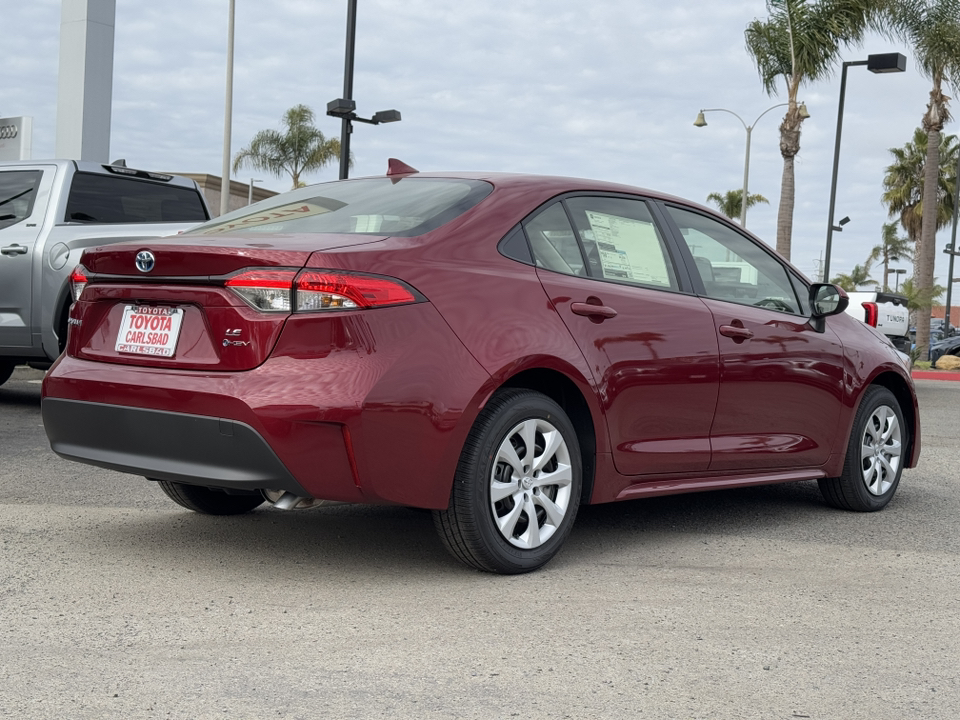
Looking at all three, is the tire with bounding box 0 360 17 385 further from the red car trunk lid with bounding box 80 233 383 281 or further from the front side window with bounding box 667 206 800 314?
the front side window with bounding box 667 206 800 314

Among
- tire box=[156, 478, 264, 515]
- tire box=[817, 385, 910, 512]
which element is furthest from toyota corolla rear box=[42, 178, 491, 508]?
tire box=[817, 385, 910, 512]

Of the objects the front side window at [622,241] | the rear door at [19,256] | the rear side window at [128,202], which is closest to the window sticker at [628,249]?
the front side window at [622,241]

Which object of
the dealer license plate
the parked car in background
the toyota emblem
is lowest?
the parked car in background

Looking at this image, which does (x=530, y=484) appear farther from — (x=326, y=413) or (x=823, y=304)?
(x=823, y=304)

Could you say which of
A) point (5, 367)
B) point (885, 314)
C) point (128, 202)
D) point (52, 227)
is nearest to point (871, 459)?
point (52, 227)

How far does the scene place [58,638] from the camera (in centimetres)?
367

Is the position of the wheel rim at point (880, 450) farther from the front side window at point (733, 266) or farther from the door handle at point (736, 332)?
the door handle at point (736, 332)

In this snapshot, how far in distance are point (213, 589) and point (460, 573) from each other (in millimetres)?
942

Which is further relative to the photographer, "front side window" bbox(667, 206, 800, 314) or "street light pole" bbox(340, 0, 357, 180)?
"street light pole" bbox(340, 0, 357, 180)

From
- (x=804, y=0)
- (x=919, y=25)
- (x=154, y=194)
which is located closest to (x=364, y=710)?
(x=154, y=194)

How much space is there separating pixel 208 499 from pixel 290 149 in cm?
4319

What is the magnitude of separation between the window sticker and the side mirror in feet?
3.77

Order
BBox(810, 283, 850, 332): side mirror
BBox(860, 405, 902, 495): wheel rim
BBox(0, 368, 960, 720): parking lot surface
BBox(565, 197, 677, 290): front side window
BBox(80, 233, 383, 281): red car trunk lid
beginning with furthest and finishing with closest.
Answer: BBox(860, 405, 902, 495): wheel rim, BBox(810, 283, 850, 332): side mirror, BBox(565, 197, 677, 290): front side window, BBox(80, 233, 383, 281): red car trunk lid, BBox(0, 368, 960, 720): parking lot surface

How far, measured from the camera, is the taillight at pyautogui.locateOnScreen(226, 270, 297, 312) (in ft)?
13.8
